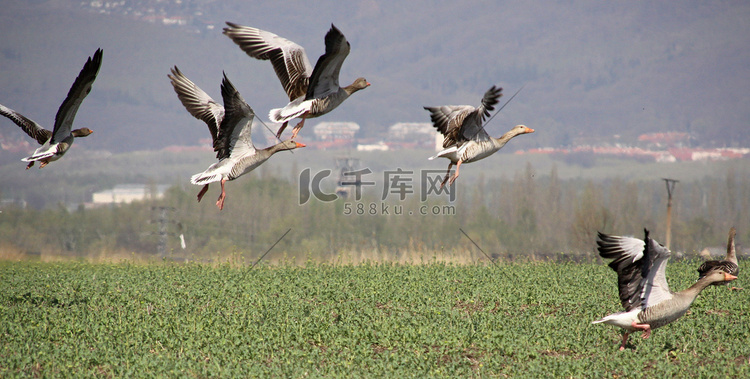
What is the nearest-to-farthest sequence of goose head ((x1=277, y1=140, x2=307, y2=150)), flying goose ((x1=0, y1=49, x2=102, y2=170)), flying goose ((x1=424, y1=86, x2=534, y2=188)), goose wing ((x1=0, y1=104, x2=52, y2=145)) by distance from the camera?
flying goose ((x1=0, y1=49, x2=102, y2=170)) < goose head ((x1=277, y1=140, x2=307, y2=150)) < flying goose ((x1=424, y1=86, x2=534, y2=188)) < goose wing ((x1=0, y1=104, x2=52, y2=145))

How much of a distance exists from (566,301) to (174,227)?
373ft

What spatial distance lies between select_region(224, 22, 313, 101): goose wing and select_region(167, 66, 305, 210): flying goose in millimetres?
1335

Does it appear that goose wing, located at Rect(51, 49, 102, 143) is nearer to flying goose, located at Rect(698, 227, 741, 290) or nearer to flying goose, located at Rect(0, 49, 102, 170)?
flying goose, located at Rect(0, 49, 102, 170)

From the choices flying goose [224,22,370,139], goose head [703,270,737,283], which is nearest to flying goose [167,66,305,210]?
flying goose [224,22,370,139]

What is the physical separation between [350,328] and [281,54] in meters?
5.45

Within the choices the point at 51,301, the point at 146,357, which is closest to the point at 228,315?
the point at 146,357

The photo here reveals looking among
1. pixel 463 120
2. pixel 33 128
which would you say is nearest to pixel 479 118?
pixel 463 120

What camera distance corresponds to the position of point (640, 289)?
1126cm

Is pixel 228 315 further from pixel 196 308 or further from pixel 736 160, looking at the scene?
pixel 736 160

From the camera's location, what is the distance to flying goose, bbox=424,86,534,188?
14977mm

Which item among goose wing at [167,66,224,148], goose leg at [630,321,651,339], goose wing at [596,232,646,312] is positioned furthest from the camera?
goose wing at [167,66,224,148]

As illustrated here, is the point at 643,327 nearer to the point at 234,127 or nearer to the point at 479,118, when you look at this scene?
the point at 479,118

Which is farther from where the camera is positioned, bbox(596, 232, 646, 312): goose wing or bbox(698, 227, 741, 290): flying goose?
bbox(698, 227, 741, 290): flying goose

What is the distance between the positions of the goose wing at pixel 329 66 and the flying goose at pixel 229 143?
44.1 inches
